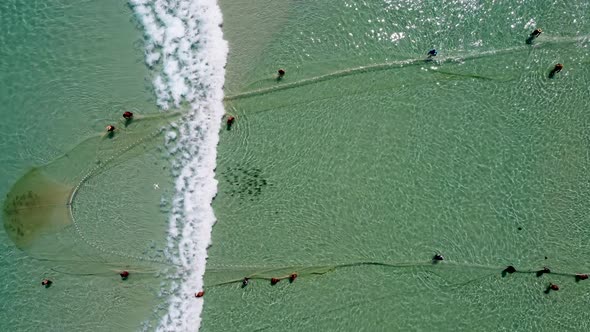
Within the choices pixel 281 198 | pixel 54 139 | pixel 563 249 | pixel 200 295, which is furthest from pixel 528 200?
pixel 54 139

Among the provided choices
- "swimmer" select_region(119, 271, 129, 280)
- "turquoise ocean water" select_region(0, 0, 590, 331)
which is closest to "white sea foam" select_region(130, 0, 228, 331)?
"turquoise ocean water" select_region(0, 0, 590, 331)

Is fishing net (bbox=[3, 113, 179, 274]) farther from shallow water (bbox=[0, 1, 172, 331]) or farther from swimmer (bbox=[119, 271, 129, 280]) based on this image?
swimmer (bbox=[119, 271, 129, 280])

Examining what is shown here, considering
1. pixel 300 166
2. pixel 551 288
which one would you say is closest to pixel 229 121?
pixel 300 166

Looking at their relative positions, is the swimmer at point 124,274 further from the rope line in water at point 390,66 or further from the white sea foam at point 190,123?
the rope line in water at point 390,66

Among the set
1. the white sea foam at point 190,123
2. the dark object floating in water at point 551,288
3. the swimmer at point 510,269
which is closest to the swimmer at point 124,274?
the white sea foam at point 190,123

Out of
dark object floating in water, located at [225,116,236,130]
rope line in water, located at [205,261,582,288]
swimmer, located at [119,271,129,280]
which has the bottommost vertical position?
rope line in water, located at [205,261,582,288]

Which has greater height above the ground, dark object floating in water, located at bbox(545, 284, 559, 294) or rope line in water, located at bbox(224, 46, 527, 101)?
rope line in water, located at bbox(224, 46, 527, 101)
